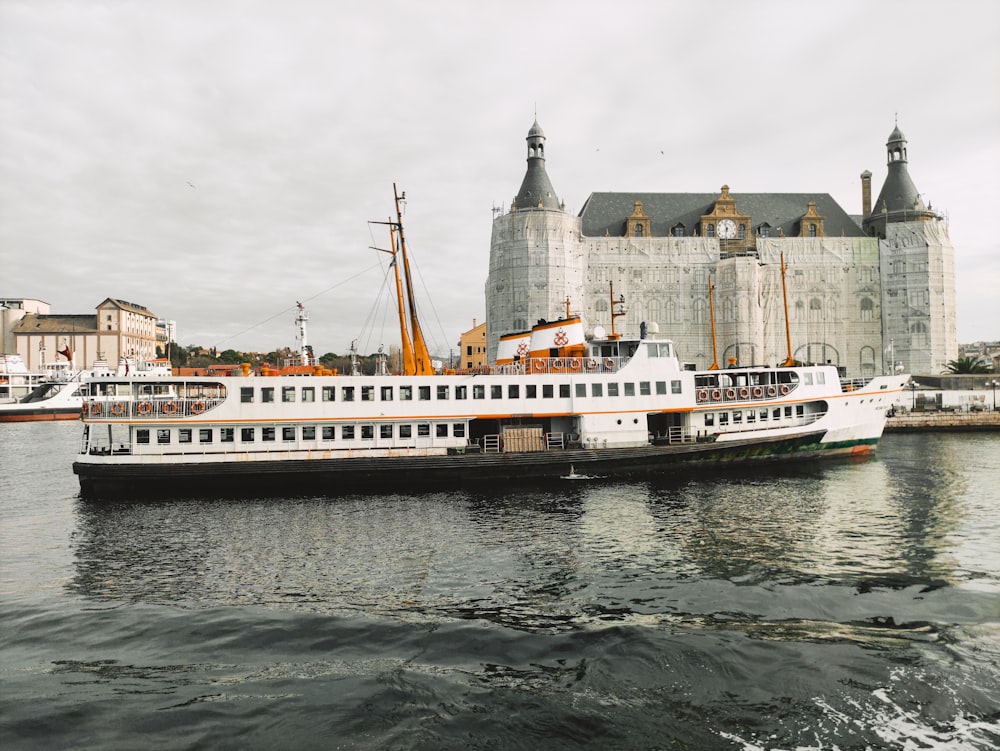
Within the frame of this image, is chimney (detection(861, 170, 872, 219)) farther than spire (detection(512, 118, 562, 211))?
Yes

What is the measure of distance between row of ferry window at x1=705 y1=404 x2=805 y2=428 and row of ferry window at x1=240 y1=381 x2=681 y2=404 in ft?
10.9

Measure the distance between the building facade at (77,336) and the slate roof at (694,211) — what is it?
387 feet

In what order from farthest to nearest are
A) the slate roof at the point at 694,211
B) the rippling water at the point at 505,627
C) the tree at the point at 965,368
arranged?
1. the slate roof at the point at 694,211
2. the tree at the point at 965,368
3. the rippling water at the point at 505,627

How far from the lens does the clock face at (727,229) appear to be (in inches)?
3455

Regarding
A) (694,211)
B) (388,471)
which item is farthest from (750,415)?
(694,211)

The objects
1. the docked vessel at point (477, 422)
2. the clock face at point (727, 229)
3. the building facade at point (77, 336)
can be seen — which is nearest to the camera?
the docked vessel at point (477, 422)

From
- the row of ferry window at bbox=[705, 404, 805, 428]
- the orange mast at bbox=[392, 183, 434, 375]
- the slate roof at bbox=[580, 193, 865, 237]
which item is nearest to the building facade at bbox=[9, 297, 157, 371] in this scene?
the slate roof at bbox=[580, 193, 865, 237]

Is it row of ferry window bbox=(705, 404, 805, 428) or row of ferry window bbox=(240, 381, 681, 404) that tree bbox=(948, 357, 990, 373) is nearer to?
row of ferry window bbox=(705, 404, 805, 428)

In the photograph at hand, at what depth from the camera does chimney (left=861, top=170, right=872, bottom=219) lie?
95.2 m

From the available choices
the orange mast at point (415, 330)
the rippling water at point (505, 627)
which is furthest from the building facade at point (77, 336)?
the rippling water at point (505, 627)

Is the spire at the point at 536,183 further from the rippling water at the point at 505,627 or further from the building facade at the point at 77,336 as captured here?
the building facade at the point at 77,336

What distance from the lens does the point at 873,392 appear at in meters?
40.1

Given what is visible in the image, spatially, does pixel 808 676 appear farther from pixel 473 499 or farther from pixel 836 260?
pixel 836 260

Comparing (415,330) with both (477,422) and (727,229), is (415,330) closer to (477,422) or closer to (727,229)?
(477,422)
